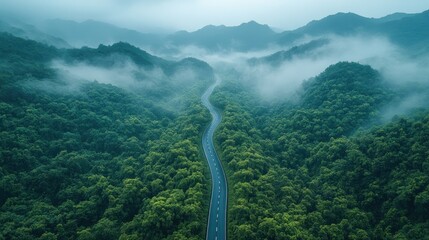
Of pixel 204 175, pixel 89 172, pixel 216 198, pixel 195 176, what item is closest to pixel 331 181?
pixel 216 198

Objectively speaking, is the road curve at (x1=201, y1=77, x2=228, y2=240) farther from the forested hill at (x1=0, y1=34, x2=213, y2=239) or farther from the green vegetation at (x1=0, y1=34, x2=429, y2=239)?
the forested hill at (x1=0, y1=34, x2=213, y2=239)

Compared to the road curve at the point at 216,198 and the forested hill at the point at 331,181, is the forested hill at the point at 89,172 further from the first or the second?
the forested hill at the point at 331,181

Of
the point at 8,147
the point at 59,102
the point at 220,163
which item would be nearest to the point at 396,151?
the point at 220,163

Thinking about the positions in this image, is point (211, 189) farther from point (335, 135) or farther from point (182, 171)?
point (335, 135)

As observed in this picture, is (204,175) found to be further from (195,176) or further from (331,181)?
(331,181)

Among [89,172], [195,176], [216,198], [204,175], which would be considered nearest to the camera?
[216,198]

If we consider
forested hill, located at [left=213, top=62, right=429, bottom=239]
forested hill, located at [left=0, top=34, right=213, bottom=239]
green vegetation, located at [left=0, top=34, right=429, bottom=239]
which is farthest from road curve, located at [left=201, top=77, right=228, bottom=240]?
forested hill, located at [left=213, top=62, right=429, bottom=239]

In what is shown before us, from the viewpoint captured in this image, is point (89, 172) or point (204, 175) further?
point (89, 172)

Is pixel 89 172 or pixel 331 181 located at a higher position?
pixel 89 172

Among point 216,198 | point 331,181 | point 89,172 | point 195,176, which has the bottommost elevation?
point 331,181
